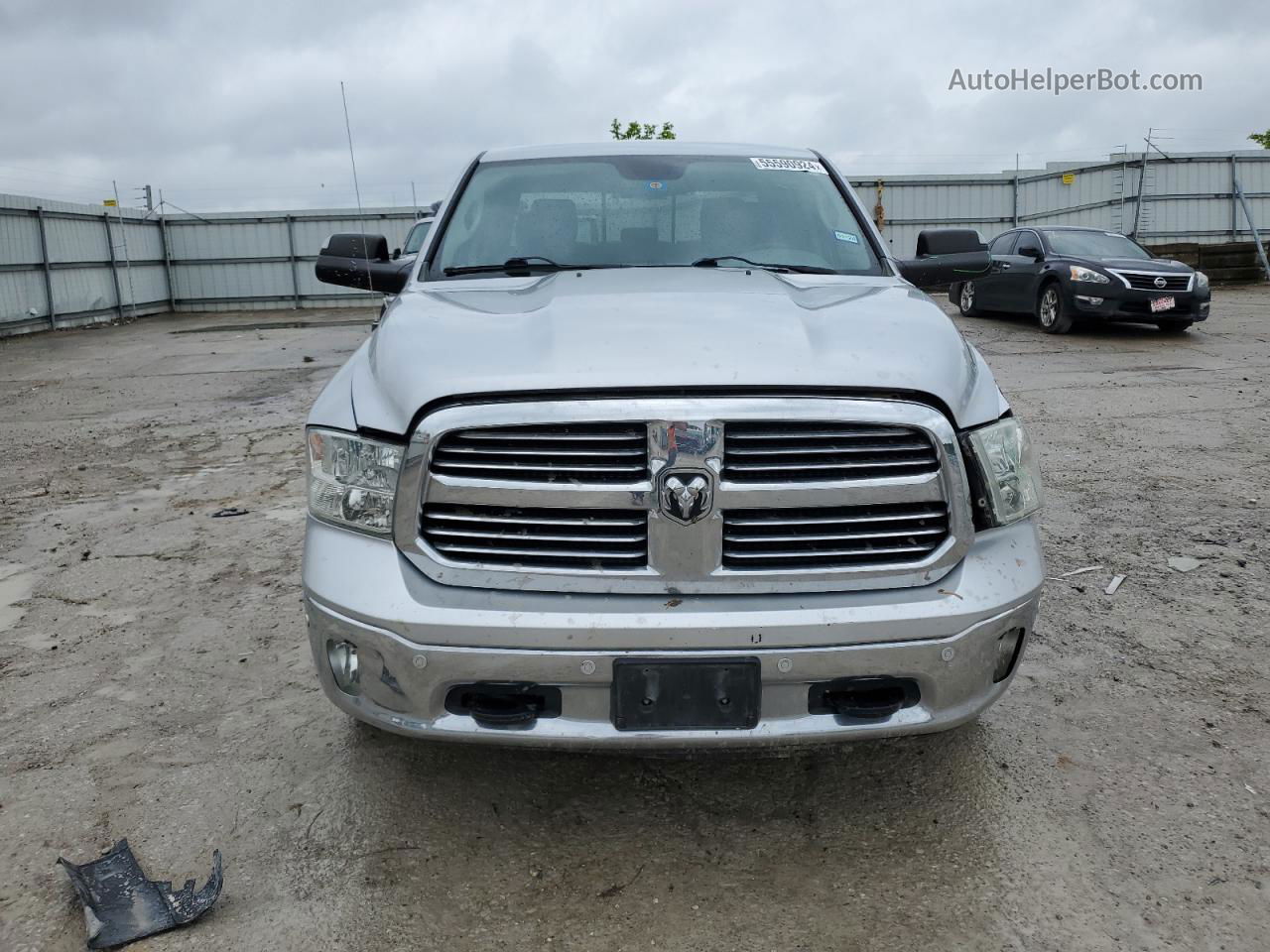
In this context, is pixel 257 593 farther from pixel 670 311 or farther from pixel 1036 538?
pixel 1036 538

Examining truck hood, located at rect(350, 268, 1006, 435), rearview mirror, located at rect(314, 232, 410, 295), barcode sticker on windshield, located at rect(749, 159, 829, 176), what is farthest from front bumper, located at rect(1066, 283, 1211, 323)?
truck hood, located at rect(350, 268, 1006, 435)

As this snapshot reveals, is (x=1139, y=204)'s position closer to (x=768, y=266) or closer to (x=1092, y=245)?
(x=1092, y=245)

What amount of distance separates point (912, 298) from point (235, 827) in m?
2.22

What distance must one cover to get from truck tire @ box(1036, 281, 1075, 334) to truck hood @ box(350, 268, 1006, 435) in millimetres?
11110

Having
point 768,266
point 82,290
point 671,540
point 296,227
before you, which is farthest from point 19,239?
point 671,540

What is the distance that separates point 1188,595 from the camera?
4.11m

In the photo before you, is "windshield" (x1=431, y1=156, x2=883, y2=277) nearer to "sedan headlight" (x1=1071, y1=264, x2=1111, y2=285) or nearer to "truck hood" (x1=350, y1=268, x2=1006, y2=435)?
"truck hood" (x1=350, y1=268, x2=1006, y2=435)

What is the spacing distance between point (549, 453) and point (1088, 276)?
12003mm

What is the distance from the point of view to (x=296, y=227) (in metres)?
26.4

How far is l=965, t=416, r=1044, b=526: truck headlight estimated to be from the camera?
2373mm

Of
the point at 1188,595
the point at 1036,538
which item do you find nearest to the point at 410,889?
the point at 1036,538

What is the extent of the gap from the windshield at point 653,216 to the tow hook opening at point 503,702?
5.14ft

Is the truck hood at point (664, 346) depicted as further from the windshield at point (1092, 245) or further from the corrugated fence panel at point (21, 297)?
the corrugated fence panel at point (21, 297)

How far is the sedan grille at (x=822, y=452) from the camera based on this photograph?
223 cm
